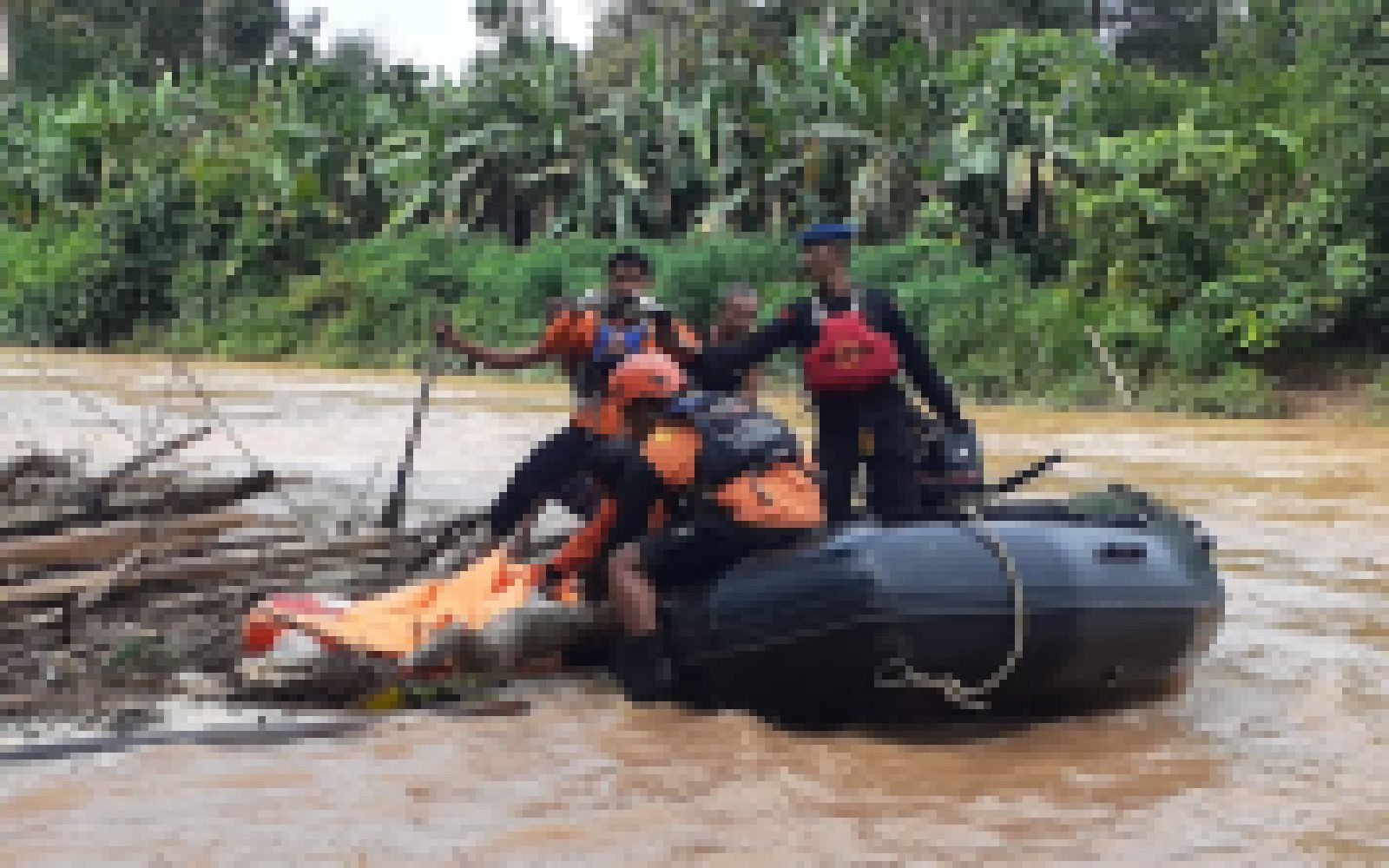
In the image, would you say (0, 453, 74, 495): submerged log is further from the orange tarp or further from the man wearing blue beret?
the man wearing blue beret

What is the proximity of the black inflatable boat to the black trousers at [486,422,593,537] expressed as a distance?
1.57 meters

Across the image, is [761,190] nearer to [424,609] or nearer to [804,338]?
[804,338]

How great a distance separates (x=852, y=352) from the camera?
6180 millimetres

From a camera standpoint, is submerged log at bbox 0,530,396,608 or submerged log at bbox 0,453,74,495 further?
submerged log at bbox 0,453,74,495

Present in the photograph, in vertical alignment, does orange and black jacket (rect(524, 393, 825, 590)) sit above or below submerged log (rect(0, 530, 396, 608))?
above

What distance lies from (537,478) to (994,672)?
2.53 metres

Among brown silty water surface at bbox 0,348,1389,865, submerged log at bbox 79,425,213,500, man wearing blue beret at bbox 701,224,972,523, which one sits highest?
man wearing blue beret at bbox 701,224,972,523

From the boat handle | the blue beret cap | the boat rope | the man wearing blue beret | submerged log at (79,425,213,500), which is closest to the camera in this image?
the boat rope

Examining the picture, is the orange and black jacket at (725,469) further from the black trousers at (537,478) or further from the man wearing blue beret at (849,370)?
the black trousers at (537,478)

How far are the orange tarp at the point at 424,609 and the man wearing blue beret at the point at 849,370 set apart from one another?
111cm

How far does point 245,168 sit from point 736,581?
23.6 m

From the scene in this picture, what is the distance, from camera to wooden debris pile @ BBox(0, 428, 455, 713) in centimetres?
551

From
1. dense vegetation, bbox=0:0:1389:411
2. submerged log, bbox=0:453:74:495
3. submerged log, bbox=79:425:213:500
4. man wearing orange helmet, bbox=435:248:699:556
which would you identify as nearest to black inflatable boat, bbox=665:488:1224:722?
man wearing orange helmet, bbox=435:248:699:556

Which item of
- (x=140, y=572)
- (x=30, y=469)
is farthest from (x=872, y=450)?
(x=30, y=469)
